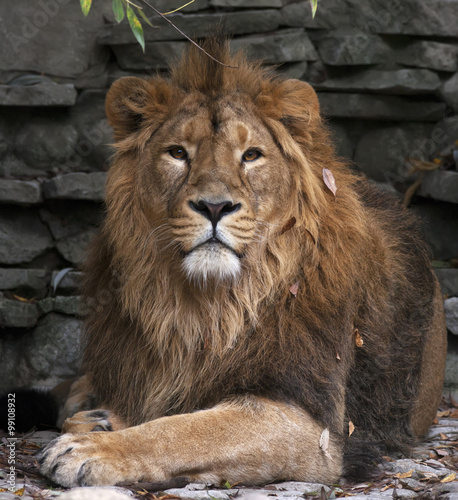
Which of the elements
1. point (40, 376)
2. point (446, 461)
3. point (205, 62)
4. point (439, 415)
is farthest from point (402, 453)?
point (40, 376)

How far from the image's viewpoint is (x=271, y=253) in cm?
329

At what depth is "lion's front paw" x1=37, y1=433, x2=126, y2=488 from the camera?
280 centimetres

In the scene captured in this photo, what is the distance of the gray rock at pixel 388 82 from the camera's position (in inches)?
214

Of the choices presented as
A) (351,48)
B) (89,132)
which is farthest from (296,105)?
(89,132)

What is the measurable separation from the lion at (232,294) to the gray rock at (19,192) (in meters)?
1.76

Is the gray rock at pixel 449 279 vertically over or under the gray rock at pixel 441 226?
under

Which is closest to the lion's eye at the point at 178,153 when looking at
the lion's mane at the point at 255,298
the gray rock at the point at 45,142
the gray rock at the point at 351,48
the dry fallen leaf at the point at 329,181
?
the lion's mane at the point at 255,298

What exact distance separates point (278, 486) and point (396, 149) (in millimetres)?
3246

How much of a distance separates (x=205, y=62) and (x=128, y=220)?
78cm

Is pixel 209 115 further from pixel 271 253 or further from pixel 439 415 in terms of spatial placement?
pixel 439 415

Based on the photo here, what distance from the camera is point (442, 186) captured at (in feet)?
17.5

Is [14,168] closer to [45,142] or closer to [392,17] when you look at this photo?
[45,142]

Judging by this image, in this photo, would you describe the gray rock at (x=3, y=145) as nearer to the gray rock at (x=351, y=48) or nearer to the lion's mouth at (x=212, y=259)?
the gray rock at (x=351, y=48)

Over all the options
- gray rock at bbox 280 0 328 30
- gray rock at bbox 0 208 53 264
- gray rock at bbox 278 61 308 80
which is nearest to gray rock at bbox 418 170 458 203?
gray rock at bbox 278 61 308 80
